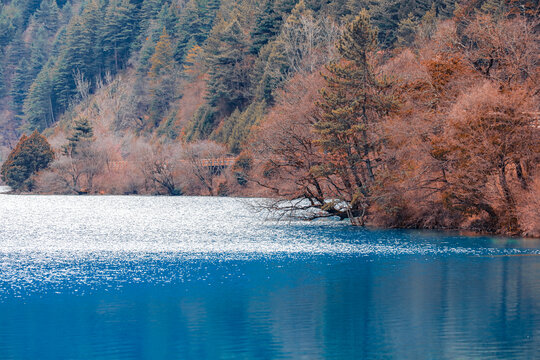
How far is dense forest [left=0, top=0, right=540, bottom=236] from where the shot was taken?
4075 centimetres

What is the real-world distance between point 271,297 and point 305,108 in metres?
27.5

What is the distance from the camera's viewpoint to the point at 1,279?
90.8 feet

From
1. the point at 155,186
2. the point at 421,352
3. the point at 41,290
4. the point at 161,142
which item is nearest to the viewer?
the point at 421,352

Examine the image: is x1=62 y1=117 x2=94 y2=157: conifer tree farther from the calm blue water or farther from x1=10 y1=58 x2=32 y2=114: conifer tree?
x1=10 y1=58 x2=32 y2=114: conifer tree

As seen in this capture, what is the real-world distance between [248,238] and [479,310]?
73.0 ft

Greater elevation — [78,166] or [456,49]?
[456,49]

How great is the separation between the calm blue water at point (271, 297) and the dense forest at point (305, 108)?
12.9ft

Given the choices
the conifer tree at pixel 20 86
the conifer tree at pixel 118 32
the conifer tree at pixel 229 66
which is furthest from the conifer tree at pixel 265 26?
the conifer tree at pixel 20 86

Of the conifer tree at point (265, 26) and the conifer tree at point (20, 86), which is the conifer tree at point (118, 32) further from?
the conifer tree at point (265, 26)

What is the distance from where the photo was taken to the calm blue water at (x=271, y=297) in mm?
17719

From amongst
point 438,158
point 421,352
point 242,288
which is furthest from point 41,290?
point 438,158

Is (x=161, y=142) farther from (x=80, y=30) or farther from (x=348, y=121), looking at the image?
(x=348, y=121)

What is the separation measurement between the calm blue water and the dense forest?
392cm

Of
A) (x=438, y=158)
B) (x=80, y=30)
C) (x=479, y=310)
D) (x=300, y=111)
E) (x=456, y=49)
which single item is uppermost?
(x=80, y=30)
